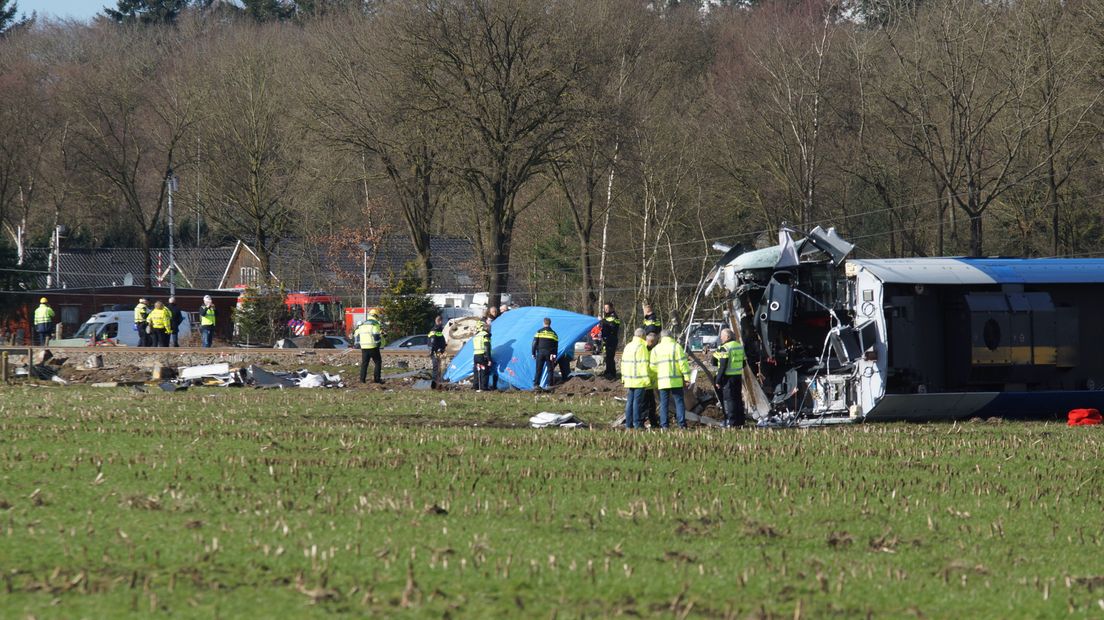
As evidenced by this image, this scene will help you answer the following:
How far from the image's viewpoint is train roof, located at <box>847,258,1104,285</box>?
2133cm

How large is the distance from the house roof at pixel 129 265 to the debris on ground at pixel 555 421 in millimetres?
53218

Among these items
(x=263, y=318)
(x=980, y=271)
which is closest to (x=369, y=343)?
(x=980, y=271)

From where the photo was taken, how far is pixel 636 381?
66.3 feet

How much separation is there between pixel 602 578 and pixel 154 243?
75.5 meters

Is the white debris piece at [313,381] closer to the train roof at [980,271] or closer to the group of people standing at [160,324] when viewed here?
the group of people standing at [160,324]

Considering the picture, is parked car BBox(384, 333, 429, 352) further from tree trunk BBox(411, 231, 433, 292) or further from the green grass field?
the green grass field

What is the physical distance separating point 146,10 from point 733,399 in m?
95.5

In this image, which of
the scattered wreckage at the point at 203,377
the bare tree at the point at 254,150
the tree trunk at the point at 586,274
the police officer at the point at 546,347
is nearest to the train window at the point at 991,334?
the police officer at the point at 546,347

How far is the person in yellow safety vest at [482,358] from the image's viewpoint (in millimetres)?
29766

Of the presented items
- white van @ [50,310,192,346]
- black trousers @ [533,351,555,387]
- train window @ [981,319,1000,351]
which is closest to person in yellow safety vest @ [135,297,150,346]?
white van @ [50,310,192,346]

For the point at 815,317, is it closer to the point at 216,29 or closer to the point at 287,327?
the point at 287,327

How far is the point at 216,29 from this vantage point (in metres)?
91.2

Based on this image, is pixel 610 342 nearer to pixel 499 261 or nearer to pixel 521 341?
pixel 521 341

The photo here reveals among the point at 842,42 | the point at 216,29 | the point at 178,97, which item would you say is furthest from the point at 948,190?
the point at 216,29
